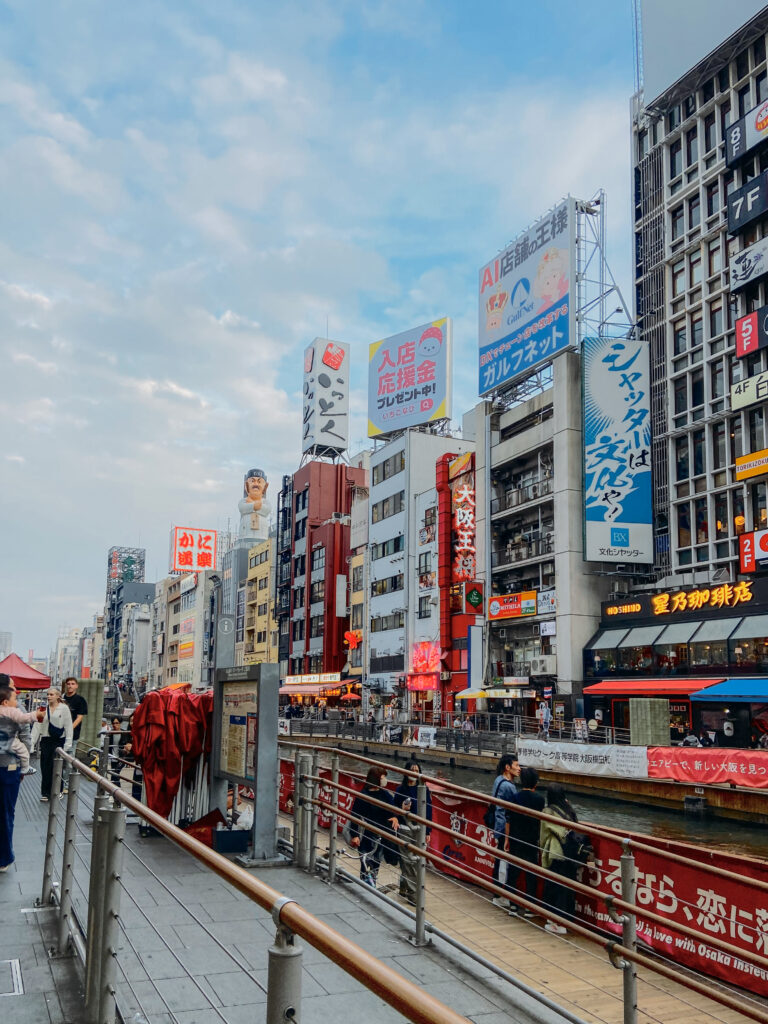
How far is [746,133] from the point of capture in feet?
155

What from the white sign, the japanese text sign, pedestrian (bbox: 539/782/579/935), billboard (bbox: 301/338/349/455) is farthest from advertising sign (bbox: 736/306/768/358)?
the japanese text sign

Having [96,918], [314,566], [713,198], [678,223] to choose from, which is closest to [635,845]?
[96,918]

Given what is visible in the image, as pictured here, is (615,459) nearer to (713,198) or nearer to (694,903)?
(713,198)

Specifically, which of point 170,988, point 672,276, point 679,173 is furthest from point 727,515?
point 170,988

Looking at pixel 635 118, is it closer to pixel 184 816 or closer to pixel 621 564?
pixel 621 564

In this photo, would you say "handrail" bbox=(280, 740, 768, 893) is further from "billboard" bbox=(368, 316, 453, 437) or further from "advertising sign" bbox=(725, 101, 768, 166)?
"billboard" bbox=(368, 316, 453, 437)

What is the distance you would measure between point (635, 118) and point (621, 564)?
2945 cm

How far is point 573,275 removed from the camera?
50.2 metres

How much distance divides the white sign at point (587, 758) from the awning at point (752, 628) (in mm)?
11678

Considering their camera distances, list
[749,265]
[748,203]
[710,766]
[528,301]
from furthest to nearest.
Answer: [528,301]
[748,203]
[749,265]
[710,766]

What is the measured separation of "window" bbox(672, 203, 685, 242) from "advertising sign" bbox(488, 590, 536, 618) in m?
22.2

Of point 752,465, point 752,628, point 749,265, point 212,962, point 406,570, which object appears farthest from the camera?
point 406,570

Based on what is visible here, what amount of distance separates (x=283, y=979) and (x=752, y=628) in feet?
128

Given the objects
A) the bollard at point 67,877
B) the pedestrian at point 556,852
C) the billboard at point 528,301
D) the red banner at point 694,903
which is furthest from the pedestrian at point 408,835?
the billboard at point 528,301
